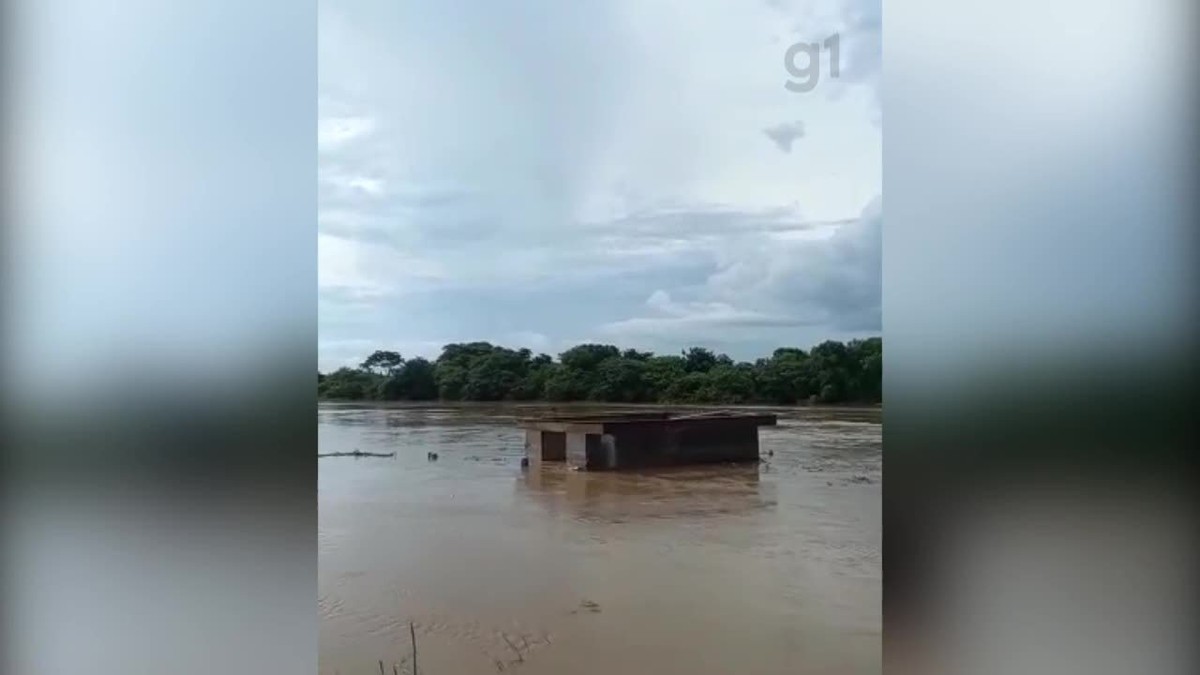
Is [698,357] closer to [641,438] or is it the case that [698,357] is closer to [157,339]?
[641,438]

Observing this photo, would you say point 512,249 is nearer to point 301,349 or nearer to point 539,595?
point 301,349

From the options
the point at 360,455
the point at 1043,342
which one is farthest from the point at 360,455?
the point at 1043,342

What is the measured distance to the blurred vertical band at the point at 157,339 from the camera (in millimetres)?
1170

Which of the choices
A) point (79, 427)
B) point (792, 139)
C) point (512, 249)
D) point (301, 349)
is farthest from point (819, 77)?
point (79, 427)

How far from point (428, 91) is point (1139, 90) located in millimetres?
1166

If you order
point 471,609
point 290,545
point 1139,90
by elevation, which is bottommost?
point 471,609

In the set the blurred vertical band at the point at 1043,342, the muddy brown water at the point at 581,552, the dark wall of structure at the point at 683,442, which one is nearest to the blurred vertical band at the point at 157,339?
the muddy brown water at the point at 581,552

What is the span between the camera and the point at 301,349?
1229 millimetres

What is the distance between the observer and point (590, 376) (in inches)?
65.2

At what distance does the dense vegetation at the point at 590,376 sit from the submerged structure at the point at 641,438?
0.15 feet

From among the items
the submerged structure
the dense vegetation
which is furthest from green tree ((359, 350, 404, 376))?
the submerged structure

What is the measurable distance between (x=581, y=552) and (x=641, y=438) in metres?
0.25

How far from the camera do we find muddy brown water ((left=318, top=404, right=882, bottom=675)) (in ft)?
5.01

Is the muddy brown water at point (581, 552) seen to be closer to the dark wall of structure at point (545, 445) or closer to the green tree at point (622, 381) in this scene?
the dark wall of structure at point (545, 445)
